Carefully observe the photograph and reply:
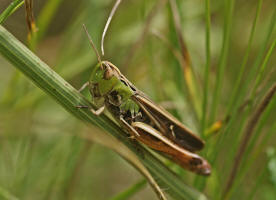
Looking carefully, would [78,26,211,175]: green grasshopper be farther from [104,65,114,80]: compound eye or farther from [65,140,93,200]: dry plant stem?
[65,140,93,200]: dry plant stem

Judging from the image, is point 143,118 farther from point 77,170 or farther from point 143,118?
point 77,170

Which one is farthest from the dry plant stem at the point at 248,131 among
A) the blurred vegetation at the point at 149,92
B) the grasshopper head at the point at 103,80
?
the grasshopper head at the point at 103,80

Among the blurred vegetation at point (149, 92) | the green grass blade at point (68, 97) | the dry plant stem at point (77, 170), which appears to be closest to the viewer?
the green grass blade at point (68, 97)

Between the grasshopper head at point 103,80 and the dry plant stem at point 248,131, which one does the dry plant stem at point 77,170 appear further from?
the dry plant stem at point 248,131

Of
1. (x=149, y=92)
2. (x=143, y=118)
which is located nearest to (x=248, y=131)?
(x=143, y=118)

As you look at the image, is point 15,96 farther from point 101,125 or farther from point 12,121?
point 101,125

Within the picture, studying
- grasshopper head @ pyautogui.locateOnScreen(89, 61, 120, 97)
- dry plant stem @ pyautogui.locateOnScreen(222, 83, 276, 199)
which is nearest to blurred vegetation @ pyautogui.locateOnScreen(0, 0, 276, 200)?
dry plant stem @ pyautogui.locateOnScreen(222, 83, 276, 199)

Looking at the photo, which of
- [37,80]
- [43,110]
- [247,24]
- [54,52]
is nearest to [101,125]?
[37,80]
